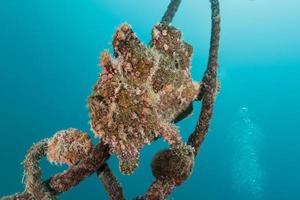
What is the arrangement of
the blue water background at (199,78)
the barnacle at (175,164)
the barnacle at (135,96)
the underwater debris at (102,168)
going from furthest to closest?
the blue water background at (199,78)
the barnacle at (175,164)
the underwater debris at (102,168)
the barnacle at (135,96)

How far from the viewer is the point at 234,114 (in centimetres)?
7819

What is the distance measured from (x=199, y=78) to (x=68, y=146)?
59.8m

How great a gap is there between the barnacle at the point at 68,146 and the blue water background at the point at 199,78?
54277 mm

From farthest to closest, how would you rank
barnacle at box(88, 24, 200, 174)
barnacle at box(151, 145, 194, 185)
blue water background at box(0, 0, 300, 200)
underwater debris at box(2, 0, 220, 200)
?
blue water background at box(0, 0, 300, 200)
barnacle at box(151, 145, 194, 185)
underwater debris at box(2, 0, 220, 200)
barnacle at box(88, 24, 200, 174)

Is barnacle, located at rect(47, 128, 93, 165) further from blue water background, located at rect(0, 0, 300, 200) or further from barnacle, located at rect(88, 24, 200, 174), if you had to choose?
blue water background, located at rect(0, 0, 300, 200)

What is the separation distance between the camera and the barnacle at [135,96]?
291 cm

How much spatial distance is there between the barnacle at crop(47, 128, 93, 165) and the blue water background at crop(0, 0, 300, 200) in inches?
2137

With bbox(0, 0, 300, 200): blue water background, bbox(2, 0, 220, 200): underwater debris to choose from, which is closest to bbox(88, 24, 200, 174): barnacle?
bbox(2, 0, 220, 200): underwater debris

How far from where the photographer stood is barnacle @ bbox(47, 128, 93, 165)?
2.96 meters

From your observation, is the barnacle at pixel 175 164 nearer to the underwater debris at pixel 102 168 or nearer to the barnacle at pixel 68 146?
the underwater debris at pixel 102 168

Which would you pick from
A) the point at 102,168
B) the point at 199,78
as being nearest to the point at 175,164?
the point at 102,168

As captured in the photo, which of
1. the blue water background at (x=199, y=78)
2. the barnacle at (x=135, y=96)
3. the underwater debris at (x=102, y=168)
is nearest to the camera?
the barnacle at (x=135, y=96)

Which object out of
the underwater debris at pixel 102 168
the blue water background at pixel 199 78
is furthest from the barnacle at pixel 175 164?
the blue water background at pixel 199 78

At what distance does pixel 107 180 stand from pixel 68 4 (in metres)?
82.9
